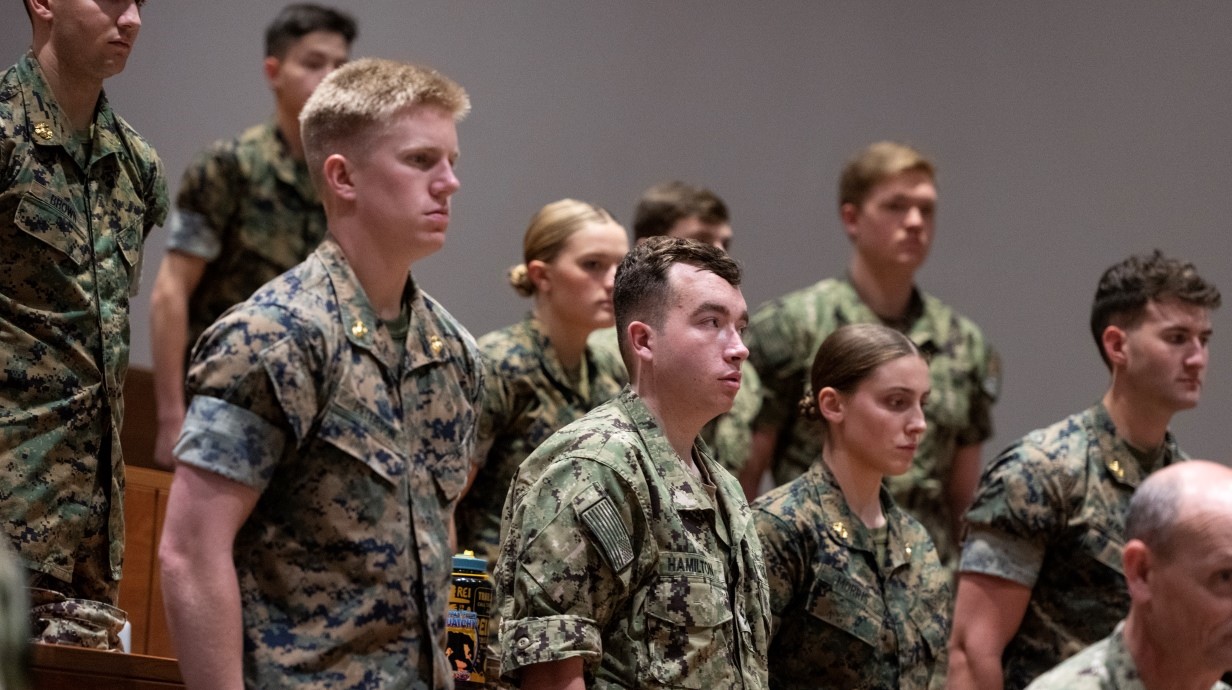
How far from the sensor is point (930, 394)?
194 inches

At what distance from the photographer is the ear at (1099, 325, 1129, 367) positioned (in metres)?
4.26

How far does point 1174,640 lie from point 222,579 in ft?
4.62

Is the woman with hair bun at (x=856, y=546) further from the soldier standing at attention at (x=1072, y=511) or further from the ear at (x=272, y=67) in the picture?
the ear at (x=272, y=67)

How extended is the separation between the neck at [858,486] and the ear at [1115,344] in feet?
2.80

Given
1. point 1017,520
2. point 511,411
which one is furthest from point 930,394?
point 511,411

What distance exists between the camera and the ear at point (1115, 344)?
426 cm

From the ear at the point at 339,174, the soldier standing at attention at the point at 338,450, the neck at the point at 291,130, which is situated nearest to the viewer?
the soldier standing at attention at the point at 338,450

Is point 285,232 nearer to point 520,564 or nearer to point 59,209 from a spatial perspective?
point 59,209

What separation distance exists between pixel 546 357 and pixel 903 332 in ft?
4.53

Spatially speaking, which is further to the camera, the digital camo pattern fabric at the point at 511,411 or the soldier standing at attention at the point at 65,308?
the digital camo pattern fabric at the point at 511,411

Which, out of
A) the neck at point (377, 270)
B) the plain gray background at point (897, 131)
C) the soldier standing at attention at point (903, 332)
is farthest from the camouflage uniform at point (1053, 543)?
the plain gray background at point (897, 131)

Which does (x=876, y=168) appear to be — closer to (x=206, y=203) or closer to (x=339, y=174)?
(x=206, y=203)

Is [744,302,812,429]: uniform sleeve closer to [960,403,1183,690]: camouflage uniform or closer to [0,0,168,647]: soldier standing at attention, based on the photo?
[960,403,1183,690]: camouflage uniform

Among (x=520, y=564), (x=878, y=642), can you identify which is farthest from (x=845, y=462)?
(x=520, y=564)
